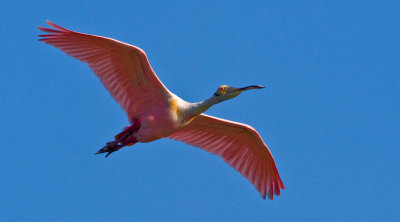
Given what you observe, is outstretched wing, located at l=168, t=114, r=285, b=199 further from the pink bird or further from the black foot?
the black foot

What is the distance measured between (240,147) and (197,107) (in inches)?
98.7

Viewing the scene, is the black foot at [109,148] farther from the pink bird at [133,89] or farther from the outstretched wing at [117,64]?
the outstretched wing at [117,64]

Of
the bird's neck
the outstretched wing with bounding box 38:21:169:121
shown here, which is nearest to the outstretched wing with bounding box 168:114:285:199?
the bird's neck

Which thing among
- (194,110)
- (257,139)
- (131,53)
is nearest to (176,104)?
(194,110)

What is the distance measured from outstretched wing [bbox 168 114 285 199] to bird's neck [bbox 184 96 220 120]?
149cm

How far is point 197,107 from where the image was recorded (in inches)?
687

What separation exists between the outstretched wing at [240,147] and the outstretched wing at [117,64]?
1774 mm

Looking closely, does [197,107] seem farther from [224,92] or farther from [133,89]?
[133,89]

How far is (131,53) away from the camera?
56.5 ft

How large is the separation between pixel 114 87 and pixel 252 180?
432 centimetres

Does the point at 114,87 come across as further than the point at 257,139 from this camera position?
No

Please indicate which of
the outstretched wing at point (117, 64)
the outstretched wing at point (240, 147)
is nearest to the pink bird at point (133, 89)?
the outstretched wing at point (117, 64)

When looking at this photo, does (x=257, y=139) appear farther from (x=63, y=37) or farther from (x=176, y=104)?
(x=63, y=37)

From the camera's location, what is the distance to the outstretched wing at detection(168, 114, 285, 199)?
19.1 m
